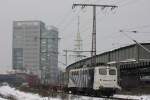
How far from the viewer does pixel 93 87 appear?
145ft

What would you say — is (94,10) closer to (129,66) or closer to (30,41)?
(129,66)

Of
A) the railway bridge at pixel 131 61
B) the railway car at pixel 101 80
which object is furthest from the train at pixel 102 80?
the railway bridge at pixel 131 61

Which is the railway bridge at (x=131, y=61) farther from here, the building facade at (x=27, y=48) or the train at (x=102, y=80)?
the building facade at (x=27, y=48)

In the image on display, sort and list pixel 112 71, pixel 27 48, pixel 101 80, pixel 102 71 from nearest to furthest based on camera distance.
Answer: pixel 101 80 < pixel 102 71 < pixel 112 71 < pixel 27 48

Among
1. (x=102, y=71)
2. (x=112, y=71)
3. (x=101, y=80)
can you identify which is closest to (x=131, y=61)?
(x=112, y=71)

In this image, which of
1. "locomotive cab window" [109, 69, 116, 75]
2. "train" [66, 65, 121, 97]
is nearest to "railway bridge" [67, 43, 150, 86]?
"train" [66, 65, 121, 97]

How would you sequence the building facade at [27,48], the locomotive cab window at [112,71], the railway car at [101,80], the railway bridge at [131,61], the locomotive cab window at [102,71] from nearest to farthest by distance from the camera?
the railway car at [101,80], the locomotive cab window at [102,71], the locomotive cab window at [112,71], the railway bridge at [131,61], the building facade at [27,48]

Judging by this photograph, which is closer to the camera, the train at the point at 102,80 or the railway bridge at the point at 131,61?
the train at the point at 102,80

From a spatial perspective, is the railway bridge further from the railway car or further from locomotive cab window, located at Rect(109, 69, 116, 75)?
locomotive cab window, located at Rect(109, 69, 116, 75)

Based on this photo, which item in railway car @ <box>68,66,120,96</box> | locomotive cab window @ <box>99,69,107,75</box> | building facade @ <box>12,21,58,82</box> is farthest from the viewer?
building facade @ <box>12,21,58,82</box>

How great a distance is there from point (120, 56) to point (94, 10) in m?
20.3

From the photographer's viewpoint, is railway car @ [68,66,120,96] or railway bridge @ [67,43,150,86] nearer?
railway car @ [68,66,120,96]

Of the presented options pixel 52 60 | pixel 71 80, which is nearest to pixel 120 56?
Result: pixel 71 80

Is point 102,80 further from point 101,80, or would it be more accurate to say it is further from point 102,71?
point 102,71
